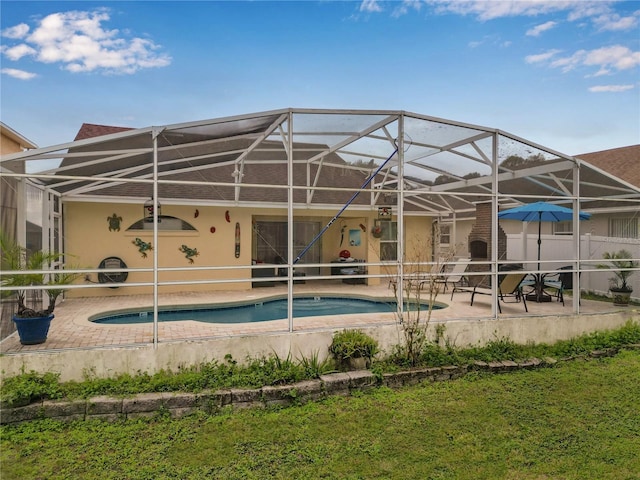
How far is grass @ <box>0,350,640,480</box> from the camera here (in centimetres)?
447

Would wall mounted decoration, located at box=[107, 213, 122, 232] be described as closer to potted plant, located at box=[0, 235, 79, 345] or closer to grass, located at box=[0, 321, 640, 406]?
potted plant, located at box=[0, 235, 79, 345]

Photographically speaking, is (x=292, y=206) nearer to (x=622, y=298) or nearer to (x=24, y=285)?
(x=24, y=285)

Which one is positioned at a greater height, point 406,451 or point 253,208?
point 253,208

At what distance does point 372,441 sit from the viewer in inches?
201

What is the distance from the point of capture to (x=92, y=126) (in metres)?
14.5

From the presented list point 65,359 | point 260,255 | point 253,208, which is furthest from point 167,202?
point 65,359

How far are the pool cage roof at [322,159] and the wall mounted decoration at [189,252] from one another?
60.3 inches

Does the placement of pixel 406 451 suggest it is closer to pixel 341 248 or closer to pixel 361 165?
pixel 361 165

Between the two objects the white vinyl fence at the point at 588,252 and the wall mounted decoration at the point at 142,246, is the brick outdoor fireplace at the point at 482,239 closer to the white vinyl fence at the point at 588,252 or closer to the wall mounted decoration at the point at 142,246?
the white vinyl fence at the point at 588,252

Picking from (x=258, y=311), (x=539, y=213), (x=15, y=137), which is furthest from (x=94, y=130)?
(x=539, y=213)

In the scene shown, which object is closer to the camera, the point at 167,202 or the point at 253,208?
the point at 167,202

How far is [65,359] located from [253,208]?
27.7 feet

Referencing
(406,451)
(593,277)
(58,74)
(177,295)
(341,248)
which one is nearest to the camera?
(406,451)

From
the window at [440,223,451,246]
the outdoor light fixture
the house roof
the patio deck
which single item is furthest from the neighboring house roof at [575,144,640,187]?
the house roof
